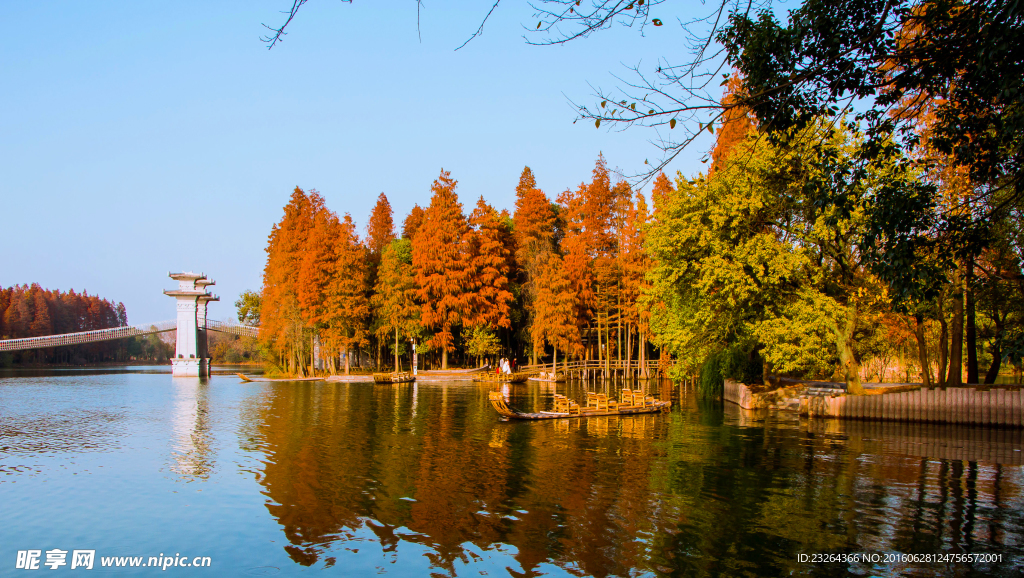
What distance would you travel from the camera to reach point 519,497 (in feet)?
41.0

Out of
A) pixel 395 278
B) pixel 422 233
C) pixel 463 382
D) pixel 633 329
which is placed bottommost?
pixel 463 382

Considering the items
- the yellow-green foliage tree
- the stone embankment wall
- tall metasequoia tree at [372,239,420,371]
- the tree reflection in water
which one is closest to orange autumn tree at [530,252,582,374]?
tall metasequoia tree at [372,239,420,371]

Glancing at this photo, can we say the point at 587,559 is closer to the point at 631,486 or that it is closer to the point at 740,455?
the point at 631,486

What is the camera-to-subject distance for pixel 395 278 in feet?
183

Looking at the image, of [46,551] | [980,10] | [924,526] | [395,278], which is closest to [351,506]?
[46,551]

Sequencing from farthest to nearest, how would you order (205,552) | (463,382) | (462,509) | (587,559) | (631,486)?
(463,382)
(631,486)
(462,509)
(205,552)
(587,559)

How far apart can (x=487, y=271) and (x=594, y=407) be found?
29.6 meters

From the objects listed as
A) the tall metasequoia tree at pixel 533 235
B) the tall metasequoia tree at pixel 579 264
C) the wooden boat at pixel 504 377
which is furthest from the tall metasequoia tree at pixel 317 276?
the tall metasequoia tree at pixel 579 264

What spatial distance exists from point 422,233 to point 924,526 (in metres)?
49.5

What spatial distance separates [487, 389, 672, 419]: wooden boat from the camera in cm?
2425

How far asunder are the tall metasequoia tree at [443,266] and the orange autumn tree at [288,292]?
12391 mm

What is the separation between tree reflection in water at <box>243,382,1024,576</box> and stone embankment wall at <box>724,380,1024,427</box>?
83 cm

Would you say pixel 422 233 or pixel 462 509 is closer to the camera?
pixel 462 509

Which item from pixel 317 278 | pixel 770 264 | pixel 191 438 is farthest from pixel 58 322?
pixel 770 264
